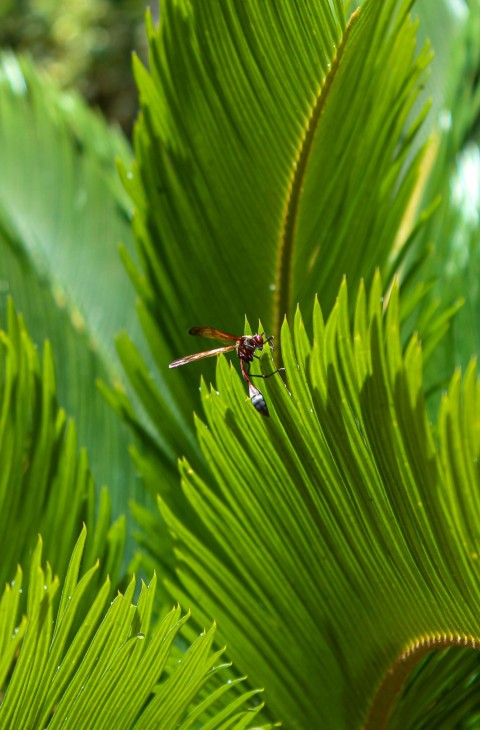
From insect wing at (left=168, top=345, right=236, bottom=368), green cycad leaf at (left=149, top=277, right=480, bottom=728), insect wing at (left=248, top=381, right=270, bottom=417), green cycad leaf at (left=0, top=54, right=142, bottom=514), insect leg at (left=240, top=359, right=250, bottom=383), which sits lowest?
green cycad leaf at (left=149, top=277, right=480, bottom=728)

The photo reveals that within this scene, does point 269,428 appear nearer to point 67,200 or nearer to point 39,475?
point 39,475

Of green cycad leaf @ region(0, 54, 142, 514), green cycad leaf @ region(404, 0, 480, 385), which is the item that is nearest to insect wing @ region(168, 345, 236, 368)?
green cycad leaf @ region(404, 0, 480, 385)

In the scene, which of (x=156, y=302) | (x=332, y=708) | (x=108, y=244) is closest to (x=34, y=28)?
(x=108, y=244)

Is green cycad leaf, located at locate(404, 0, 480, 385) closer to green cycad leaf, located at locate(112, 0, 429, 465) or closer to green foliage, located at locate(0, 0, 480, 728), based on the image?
green foliage, located at locate(0, 0, 480, 728)

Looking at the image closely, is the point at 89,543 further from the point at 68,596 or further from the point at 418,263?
the point at 418,263

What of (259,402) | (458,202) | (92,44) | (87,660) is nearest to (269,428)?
(259,402)

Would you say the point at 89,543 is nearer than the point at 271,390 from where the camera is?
No

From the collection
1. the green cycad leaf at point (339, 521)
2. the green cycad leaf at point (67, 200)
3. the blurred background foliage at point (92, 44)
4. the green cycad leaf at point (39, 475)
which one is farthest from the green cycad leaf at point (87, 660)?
the blurred background foliage at point (92, 44)
